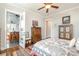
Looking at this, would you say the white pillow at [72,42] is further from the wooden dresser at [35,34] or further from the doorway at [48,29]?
the wooden dresser at [35,34]

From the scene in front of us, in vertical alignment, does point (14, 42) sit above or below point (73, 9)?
below

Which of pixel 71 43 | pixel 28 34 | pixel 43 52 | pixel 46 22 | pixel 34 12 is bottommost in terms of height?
pixel 43 52

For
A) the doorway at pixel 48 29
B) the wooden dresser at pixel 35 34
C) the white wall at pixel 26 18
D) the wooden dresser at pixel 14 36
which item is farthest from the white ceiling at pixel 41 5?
the wooden dresser at pixel 14 36

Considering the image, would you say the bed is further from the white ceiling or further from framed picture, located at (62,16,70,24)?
the white ceiling

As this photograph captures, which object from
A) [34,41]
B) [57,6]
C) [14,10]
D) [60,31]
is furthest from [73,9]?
[14,10]

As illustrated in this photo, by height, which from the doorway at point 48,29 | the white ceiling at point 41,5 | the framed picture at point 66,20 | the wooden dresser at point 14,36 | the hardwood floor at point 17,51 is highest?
the white ceiling at point 41,5

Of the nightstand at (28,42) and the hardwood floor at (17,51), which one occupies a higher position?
the nightstand at (28,42)

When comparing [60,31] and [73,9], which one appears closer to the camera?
[73,9]

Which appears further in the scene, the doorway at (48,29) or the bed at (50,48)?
the doorway at (48,29)

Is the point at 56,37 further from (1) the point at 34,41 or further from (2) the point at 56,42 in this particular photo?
(1) the point at 34,41

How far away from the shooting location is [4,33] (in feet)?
5.84

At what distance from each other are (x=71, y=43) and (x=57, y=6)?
628 millimetres

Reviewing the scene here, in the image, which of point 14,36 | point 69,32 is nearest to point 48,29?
point 69,32

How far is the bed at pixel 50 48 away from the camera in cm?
175
